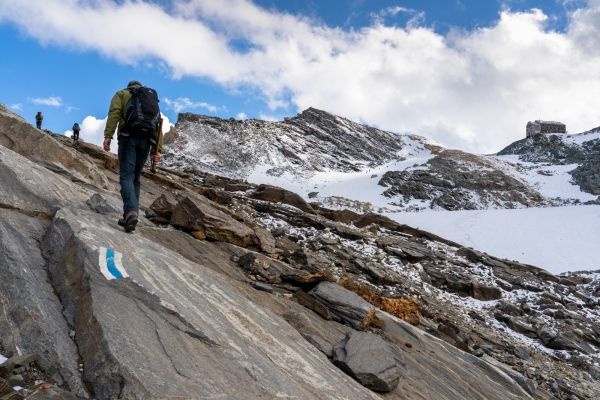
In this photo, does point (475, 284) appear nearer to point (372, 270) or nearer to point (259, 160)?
point (372, 270)

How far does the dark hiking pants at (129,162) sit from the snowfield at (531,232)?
18168 millimetres

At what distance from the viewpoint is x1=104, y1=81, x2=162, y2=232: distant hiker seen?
552cm

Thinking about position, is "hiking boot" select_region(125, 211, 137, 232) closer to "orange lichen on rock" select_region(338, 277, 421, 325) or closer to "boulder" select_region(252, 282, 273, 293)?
"boulder" select_region(252, 282, 273, 293)

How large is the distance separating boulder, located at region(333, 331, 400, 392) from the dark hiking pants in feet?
12.0

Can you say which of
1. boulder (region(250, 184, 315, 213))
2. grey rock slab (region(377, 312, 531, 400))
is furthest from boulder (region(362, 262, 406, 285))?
boulder (region(250, 184, 315, 213))

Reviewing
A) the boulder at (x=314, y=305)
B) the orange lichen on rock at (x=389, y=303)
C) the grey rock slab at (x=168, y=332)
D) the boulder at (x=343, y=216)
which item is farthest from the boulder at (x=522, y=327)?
the boulder at (x=343, y=216)

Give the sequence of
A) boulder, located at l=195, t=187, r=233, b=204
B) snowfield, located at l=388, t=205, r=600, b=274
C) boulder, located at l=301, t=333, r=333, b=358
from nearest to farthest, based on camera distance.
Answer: boulder, located at l=301, t=333, r=333, b=358, boulder, located at l=195, t=187, r=233, b=204, snowfield, located at l=388, t=205, r=600, b=274

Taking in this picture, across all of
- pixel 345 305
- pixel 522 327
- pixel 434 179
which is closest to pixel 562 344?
pixel 522 327

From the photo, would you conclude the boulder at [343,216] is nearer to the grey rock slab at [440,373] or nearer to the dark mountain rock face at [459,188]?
the grey rock slab at [440,373]

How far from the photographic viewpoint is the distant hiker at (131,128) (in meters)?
5.52

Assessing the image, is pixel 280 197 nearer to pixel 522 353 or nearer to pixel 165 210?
pixel 165 210

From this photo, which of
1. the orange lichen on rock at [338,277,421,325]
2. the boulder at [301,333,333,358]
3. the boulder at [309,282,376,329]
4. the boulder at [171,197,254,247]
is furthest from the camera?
the boulder at [171,197,254,247]

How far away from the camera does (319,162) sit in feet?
174

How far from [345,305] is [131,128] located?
425cm
